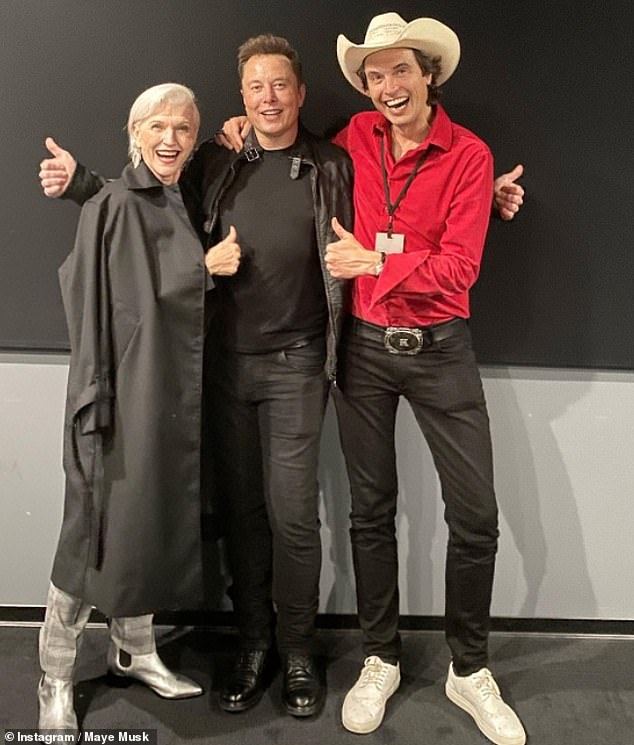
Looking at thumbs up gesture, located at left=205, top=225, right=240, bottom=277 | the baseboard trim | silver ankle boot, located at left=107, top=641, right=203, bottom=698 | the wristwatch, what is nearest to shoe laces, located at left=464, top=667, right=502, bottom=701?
the baseboard trim

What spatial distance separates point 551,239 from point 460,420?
0.63m

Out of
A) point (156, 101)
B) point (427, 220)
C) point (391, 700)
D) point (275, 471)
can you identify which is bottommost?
point (391, 700)

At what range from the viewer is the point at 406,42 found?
6.23 feet

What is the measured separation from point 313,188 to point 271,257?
196mm

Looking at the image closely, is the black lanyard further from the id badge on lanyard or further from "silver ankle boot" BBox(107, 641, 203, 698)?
"silver ankle boot" BBox(107, 641, 203, 698)

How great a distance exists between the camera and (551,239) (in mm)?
2322

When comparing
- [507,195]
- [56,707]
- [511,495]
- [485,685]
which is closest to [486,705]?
[485,685]

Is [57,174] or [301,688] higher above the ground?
[57,174]

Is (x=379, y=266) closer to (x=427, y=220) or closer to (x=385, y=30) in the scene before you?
(x=427, y=220)

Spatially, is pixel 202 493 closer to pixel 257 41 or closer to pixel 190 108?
pixel 190 108

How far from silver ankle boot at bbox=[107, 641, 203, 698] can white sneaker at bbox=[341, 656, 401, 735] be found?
0.43 meters

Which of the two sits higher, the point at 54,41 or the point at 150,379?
the point at 54,41

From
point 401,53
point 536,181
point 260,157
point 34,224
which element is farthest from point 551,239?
point 34,224

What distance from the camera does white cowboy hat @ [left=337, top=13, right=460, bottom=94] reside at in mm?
1881
